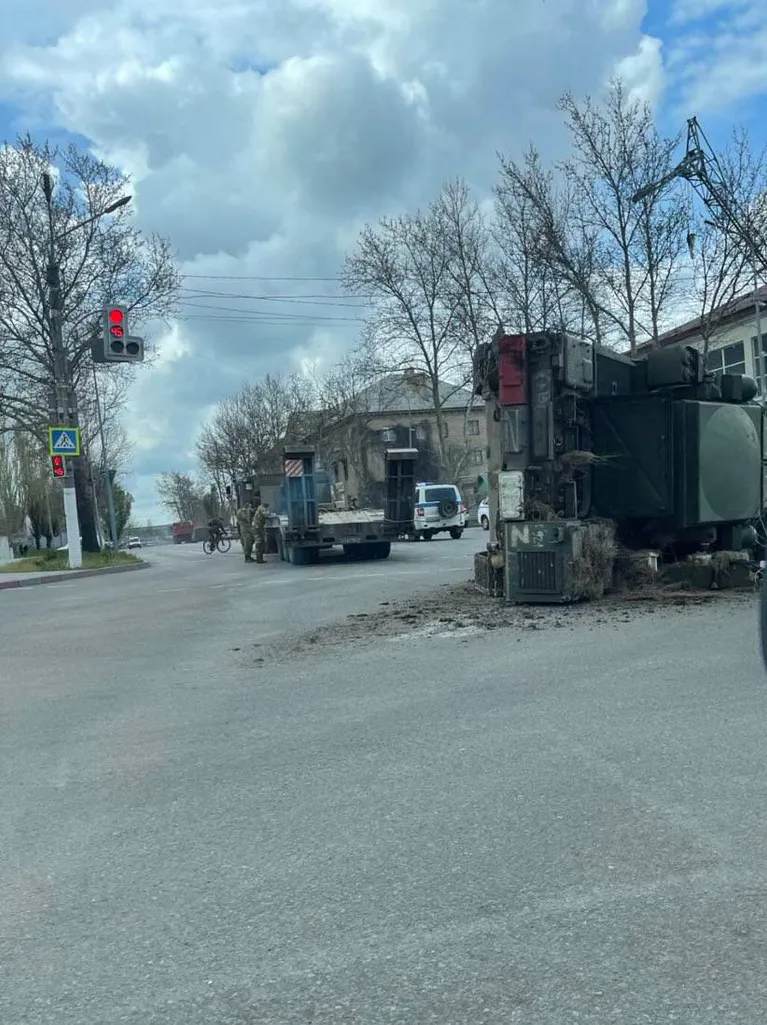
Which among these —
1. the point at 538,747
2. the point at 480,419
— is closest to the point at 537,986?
the point at 538,747

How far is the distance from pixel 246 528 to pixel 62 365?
786 centimetres

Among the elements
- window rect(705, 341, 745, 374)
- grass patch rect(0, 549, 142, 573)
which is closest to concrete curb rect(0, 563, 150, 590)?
grass patch rect(0, 549, 142, 573)

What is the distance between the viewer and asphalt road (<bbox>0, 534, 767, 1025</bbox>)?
2.92 metres

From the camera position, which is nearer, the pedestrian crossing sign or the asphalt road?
the asphalt road

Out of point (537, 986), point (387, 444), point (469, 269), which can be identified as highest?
point (469, 269)

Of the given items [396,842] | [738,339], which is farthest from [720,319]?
[396,842]

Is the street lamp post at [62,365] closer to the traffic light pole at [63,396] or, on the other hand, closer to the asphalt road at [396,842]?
the traffic light pole at [63,396]

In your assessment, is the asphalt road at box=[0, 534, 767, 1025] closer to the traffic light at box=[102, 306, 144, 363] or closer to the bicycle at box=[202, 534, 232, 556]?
the traffic light at box=[102, 306, 144, 363]

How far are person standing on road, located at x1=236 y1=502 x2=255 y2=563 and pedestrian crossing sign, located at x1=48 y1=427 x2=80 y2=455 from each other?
499cm

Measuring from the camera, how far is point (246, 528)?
2675 centimetres

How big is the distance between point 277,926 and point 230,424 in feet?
207

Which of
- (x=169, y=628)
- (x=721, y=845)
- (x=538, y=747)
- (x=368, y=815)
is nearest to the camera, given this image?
(x=721, y=845)

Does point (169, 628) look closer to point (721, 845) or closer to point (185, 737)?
point (185, 737)

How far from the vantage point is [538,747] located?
5336 mm
